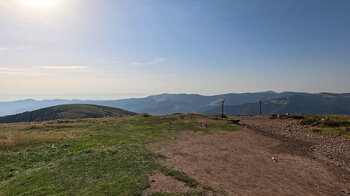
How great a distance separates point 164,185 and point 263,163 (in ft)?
32.4

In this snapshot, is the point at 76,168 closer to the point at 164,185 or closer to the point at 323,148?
the point at 164,185

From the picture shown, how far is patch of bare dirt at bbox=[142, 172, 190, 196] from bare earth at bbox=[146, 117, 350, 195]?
62 millimetres

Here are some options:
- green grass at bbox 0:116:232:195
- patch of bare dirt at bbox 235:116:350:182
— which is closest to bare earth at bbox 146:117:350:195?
patch of bare dirt at bbox 235:116:350:182

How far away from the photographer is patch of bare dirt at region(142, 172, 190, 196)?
10.5 metres

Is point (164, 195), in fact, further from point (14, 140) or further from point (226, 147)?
point (14, 140)

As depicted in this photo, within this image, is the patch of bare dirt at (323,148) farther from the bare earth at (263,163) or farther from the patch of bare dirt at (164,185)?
the patch of bare dirt at (164,185)

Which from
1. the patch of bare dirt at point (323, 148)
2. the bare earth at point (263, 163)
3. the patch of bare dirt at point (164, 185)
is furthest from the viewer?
the patch of bare dirt at point (323, 148)

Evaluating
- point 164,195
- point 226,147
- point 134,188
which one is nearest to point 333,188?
point 226,147

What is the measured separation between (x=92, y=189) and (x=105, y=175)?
196cm

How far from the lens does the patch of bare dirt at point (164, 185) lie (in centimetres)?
1053

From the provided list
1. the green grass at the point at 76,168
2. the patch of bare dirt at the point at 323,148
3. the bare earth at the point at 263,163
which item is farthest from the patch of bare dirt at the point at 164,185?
the patch of bare dirt at the point at 323,148

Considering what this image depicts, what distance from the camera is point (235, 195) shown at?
10328 mm

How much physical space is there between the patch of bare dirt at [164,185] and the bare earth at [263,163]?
→ 0.06 metres

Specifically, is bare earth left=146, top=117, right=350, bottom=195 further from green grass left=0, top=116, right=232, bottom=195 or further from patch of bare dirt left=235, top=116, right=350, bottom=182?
green grass left=0, top=116, right=232, bottom=195
